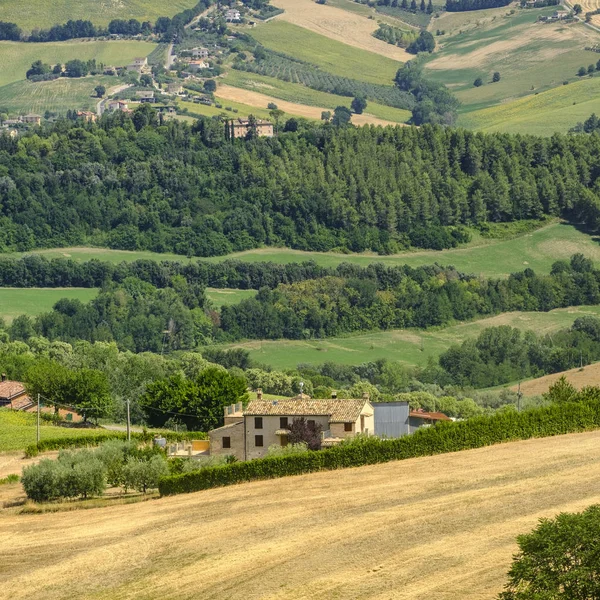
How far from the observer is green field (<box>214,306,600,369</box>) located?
16238 centimetres

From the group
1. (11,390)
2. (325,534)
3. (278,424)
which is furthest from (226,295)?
(325,534)

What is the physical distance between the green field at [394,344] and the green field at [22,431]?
55.8 m

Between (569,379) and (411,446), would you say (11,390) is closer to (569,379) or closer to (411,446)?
(569,379)

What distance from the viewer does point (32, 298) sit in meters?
182

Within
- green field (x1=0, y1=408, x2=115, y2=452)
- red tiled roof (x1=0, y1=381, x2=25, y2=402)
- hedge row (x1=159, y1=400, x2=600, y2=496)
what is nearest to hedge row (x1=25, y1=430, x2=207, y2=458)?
green field (x1=0, y1=408, x2=115, y2=452)

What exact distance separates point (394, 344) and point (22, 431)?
261 feet

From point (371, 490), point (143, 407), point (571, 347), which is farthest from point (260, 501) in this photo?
point (571, 347)

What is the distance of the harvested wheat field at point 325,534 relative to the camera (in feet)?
166

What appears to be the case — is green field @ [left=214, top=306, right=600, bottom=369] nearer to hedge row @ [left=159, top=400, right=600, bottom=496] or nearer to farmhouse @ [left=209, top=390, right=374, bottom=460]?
farmhouse @ [left=209, top=390, right=374, bottom=460]

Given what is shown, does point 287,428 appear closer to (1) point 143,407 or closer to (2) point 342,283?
(1) point 143,407

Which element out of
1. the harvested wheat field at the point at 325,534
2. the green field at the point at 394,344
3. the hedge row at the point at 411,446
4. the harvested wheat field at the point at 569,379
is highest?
the green field at the point at 394,344

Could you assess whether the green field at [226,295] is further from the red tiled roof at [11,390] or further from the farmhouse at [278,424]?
the farmhouse at [278,424]

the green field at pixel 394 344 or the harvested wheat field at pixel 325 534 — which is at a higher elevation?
the green field at pixel 394 344

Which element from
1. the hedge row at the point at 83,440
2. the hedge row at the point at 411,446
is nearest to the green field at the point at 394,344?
the hedge row at the point at 83,440
